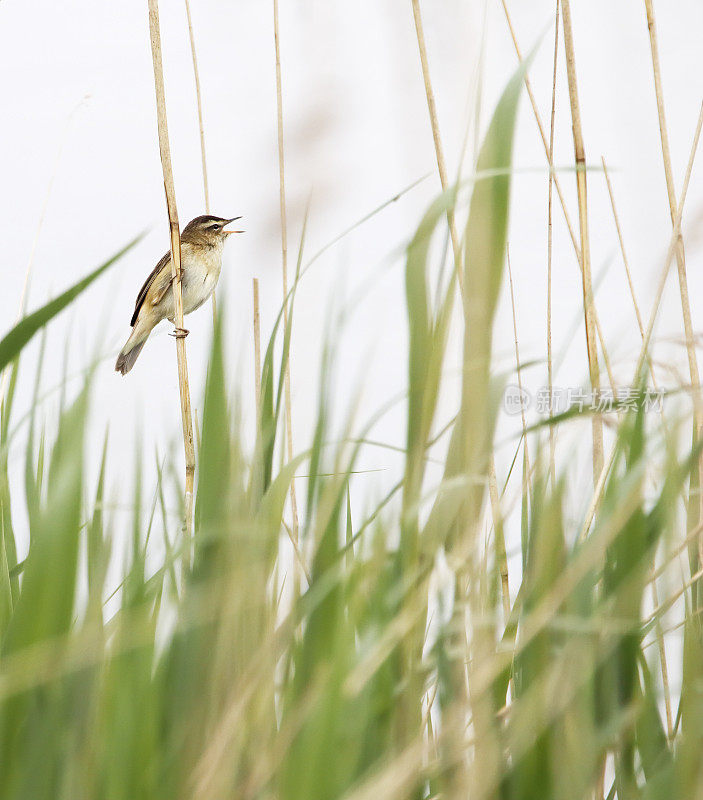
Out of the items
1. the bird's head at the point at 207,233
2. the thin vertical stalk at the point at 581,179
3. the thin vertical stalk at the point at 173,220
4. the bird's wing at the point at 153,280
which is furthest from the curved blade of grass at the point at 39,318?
the bird's head at the point at 207,233

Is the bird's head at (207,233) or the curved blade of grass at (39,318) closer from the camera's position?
the curved blade of grass at (39,318)

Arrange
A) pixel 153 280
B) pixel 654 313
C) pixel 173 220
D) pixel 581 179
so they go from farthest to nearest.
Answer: pixel 153 280, pixel 173 220, pixel 581 179, pixel 654 313

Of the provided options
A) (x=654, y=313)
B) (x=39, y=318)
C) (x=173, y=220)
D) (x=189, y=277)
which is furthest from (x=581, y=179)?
(x=189, y=277)

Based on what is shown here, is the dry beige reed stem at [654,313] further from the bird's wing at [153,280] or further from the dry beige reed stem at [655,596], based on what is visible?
the bird's wing at [153,280]

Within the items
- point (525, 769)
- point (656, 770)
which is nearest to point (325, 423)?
point (525, 769)

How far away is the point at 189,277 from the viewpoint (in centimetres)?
353

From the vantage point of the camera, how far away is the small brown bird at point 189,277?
11.4 feet

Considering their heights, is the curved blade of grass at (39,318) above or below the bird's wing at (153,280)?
below

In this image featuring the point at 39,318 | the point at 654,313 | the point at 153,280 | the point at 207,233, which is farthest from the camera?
the point at 207,233

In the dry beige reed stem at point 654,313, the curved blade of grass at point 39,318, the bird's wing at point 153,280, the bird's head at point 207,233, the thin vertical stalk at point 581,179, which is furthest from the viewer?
the bird's head at point 207,233

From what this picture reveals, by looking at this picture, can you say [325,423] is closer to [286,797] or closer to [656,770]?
[286,797]

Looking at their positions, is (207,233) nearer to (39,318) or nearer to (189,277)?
(189,277)

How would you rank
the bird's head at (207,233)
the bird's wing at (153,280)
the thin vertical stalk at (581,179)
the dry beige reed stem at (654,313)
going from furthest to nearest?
the bird's head at (207,233) < the bird's wing at (153,280) < the thin vertical stalk at (581,179) < the dry beige reed stem at (654,313)

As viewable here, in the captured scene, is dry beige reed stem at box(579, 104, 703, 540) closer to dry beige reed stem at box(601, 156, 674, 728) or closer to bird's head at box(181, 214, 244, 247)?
dry beige reed stem at box(601, 156, 674, 728)
